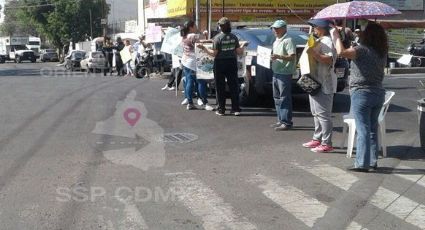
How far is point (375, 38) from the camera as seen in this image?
6.65 meters

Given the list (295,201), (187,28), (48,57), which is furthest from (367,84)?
(48,57)

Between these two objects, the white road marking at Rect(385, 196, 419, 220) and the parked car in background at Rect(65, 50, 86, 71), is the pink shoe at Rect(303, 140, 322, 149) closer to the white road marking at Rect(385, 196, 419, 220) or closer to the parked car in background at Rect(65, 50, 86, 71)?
the white road marking at Rect(385, 196, 419, 220)

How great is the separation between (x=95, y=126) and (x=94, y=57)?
23.2 m

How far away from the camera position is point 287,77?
9.41m

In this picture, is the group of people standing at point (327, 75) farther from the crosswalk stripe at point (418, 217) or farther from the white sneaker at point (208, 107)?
the crosswalk stripe at point (418, 217)

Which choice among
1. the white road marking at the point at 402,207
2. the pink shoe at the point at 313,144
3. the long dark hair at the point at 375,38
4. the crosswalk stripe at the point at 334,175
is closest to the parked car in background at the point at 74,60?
the pink shoe at the point at 313,144

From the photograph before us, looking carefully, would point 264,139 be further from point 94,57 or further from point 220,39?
point 94,57

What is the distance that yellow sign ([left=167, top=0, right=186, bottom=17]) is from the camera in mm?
27422

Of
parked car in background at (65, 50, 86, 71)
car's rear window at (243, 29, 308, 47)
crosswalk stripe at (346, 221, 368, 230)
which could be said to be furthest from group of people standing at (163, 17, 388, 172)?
parked car in background at (65, 50, 86, 71)

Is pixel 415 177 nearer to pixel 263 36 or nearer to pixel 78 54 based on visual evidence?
pixel 263 36

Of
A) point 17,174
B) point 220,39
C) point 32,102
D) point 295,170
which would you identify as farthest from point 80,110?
point 295,170

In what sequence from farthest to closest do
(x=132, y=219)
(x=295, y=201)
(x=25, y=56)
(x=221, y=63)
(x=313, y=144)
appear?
(x=25, y=56) → (x=221, y=63) → (x=313, y=144) → (x=295, y=201) → (x=132, y=219)

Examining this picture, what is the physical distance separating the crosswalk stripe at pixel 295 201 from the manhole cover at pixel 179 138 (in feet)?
8.30

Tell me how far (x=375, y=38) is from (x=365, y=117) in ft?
2.99
